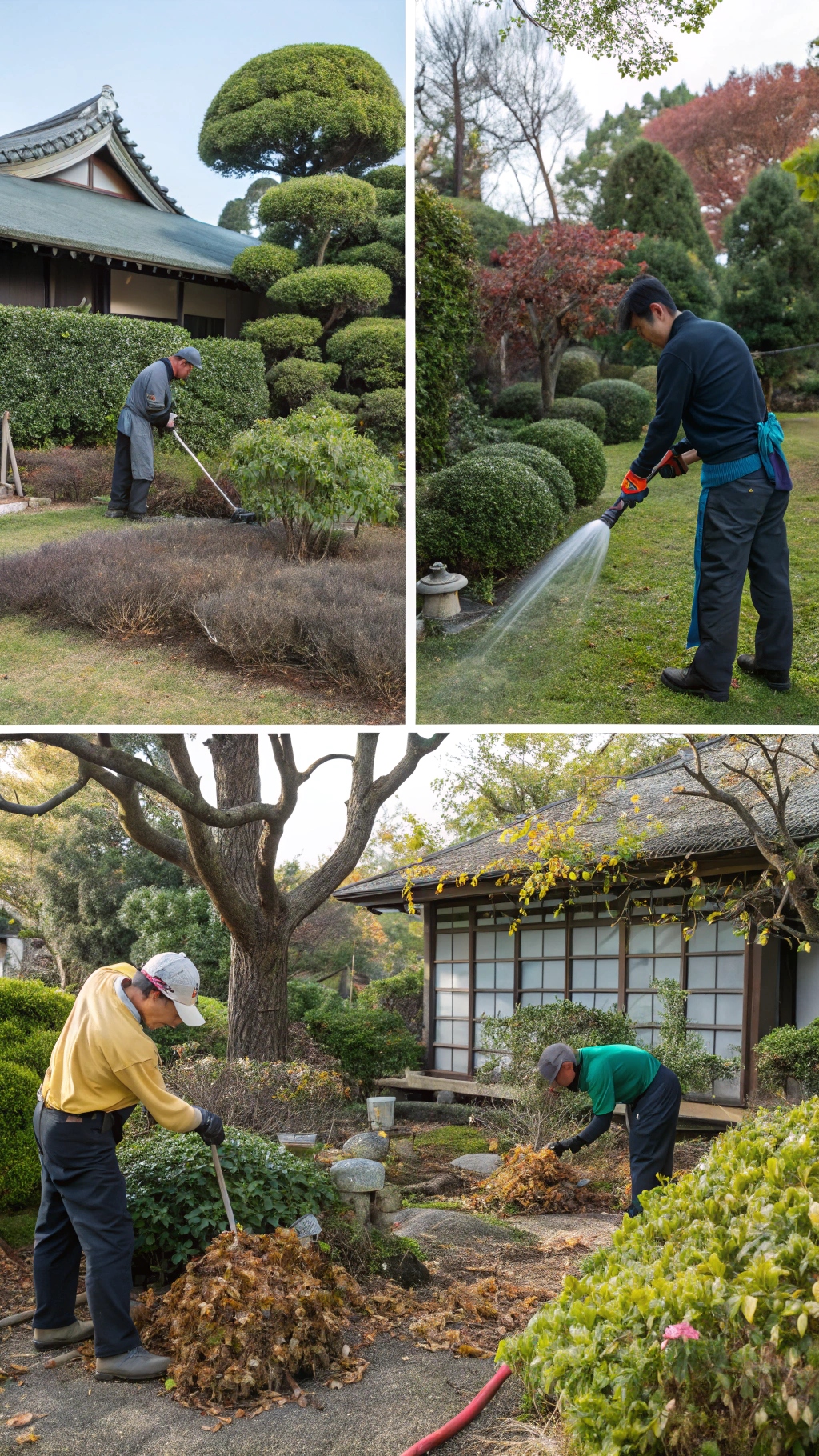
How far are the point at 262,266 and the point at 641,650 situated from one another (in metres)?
4.58

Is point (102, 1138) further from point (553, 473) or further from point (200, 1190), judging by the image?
point (553, 473)

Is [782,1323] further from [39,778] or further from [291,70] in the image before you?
[39,778]

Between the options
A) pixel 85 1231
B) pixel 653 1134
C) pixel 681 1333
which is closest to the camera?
pixel 681 1333

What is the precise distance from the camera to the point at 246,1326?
13.7ft

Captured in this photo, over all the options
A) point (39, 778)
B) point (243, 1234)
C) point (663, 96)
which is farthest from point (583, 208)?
point (39, 778)

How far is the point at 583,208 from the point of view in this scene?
22.1 feet

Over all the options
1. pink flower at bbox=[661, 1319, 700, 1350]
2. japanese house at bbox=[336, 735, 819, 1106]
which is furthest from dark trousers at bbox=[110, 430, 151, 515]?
pink flower at bbox=[661, 1319, 700, 1350]

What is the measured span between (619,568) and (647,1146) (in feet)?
11.6

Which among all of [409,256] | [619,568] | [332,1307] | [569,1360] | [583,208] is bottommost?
[332,1307]

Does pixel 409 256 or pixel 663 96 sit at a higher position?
pixel 663 96

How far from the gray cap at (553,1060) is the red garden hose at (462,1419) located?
183 centimetres

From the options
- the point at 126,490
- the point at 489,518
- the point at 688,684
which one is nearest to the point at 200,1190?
the point at 688,684

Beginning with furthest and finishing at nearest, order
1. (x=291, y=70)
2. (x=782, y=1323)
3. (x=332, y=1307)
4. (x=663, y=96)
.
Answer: (x=291, y=70), (x=663, y=96), (x=332, y=1307), (x=782, y=1323)

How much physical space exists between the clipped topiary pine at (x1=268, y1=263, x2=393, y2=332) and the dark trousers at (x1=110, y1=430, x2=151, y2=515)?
180cm
